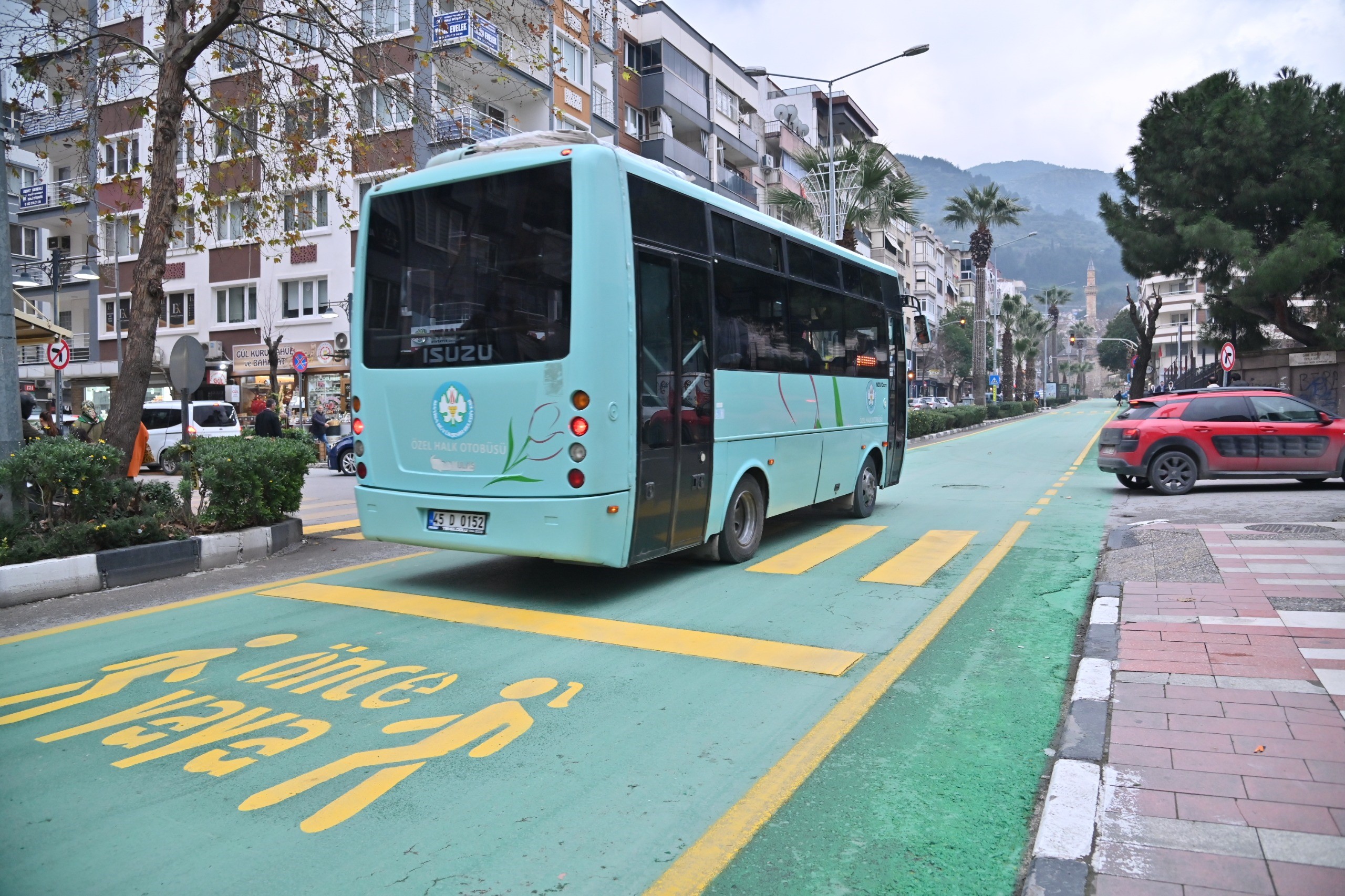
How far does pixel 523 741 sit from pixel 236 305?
37.4 meters

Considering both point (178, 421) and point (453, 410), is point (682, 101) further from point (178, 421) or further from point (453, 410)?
point (453, 410)

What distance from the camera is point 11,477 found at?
313 inches

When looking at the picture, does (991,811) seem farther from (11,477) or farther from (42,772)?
(11,477)

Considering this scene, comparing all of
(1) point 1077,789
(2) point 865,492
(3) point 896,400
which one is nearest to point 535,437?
(1) point 1077,789

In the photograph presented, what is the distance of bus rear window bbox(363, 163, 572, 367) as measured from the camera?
675 centimetres

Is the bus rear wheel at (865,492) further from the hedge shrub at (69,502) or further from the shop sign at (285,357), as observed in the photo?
the shop sign at (285,357)

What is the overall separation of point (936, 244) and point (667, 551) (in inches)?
4266

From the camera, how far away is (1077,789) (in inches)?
145

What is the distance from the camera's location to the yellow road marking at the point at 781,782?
3105 mm

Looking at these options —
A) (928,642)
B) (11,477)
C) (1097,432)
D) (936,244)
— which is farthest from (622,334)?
(936,244)

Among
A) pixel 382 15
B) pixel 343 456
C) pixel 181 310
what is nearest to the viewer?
pixel 382 15

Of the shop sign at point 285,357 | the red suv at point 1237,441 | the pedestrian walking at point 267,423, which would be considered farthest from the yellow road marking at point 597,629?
the shop sign at point 285,357

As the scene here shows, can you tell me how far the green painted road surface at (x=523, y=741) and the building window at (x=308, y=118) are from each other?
6140 millimetres

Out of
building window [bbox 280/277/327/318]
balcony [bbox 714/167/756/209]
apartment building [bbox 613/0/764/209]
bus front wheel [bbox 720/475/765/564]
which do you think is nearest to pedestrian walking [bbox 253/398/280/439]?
bus front wheel [bbox 720/475/765/564]
